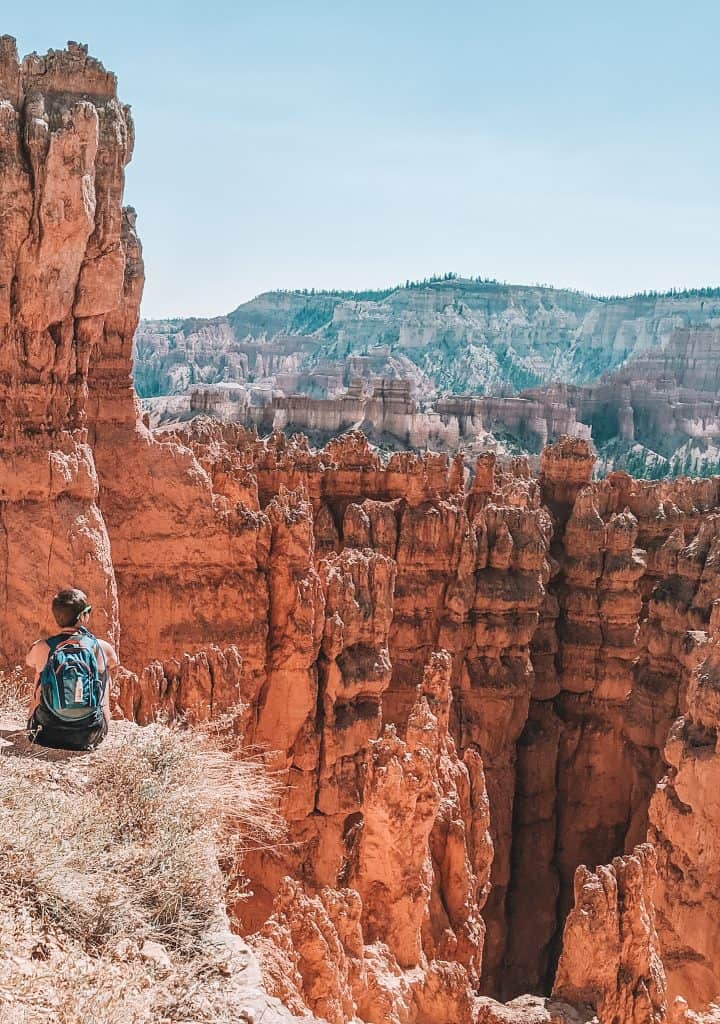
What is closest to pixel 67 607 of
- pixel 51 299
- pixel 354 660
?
pixel 51 299

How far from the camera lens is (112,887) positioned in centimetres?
454

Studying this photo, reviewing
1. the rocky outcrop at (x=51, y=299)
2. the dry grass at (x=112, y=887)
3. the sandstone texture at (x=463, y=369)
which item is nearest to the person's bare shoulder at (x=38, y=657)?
the dry grass at (x=112, y=887)

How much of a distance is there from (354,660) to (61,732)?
7.09 meters

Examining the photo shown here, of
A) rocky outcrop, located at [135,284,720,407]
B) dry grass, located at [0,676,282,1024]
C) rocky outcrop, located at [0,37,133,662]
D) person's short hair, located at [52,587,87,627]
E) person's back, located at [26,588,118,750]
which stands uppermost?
rocky outcrop, located at [135,284,720,407]

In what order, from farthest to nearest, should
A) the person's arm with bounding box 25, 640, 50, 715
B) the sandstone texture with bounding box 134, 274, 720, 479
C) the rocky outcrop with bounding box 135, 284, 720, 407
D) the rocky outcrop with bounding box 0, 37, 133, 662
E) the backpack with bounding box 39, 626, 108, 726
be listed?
the rocky outcrop with bounding box 135, 284, 720, 407
the sandstone texture with bounding box 134, 274, 720, 479
the rocky outcrop with bounding box 0, 37, 133, 662
the person's arm with bounding box 25, 640, 50, 715
the backpack with bounding box 39, 626, 108, 726

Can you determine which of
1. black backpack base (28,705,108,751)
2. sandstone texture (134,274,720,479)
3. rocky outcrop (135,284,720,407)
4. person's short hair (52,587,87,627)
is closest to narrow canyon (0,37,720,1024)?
black backpack base (28,705,108,751)

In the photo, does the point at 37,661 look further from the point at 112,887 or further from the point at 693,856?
the point at 693,856

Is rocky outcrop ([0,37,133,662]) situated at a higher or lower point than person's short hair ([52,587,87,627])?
higher

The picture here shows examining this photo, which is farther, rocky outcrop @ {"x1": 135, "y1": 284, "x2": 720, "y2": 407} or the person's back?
rocky outcrop @ {"x1": 135, "y1": 284, "x2": 720, "y2": 407}

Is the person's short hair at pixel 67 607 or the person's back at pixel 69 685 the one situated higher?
the person's short hair at pixel 67 607

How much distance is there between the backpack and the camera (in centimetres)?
548

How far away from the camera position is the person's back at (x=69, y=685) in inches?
216

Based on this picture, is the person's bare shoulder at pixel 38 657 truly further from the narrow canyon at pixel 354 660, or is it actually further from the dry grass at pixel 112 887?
the narrow canyon at pixel 354 660

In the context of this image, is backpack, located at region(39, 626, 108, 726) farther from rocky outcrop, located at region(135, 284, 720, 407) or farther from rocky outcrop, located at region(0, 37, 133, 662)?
rocky outcrop, located at region(135, 284, 720, 407)
